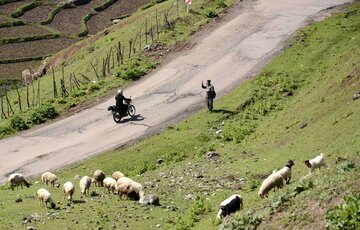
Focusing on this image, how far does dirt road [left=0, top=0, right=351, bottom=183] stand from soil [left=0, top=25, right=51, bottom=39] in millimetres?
36295

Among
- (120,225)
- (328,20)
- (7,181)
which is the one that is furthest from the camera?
(328,20)

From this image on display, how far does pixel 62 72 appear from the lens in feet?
177

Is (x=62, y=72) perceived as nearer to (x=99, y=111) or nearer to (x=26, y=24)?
(x=99, y=111)

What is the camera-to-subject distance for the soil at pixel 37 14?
297ft

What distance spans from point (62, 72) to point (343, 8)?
67.3ft

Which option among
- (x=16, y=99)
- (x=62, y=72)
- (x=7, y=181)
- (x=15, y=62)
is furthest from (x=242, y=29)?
(x=15, y=62)

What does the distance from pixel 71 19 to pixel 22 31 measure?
802 centimetres

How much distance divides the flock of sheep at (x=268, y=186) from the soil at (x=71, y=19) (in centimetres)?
6581

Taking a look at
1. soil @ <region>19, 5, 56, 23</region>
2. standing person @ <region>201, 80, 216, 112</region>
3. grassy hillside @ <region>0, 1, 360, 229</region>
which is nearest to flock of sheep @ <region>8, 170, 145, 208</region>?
grassy hillside @ <region>0, 1, 360, 229</region>

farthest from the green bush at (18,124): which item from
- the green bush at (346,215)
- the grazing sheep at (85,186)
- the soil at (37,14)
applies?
the soil at (37,14)

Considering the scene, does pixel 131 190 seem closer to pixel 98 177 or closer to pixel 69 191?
pixel 69 191

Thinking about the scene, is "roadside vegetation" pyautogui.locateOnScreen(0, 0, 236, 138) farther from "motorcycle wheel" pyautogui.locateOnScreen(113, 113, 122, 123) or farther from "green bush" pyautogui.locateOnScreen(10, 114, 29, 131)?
"motorcycle wheel" pyautogui.locateOnScreen(113, 113, 122, 123)

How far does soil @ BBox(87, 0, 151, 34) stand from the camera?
8875cm

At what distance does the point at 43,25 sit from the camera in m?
88.8
